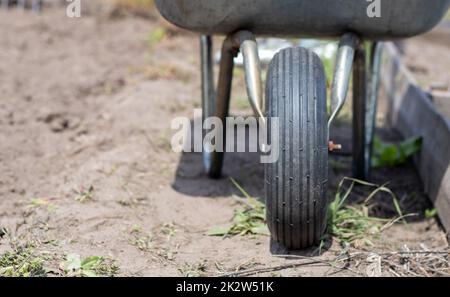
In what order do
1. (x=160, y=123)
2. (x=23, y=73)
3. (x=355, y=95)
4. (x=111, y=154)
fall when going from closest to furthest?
(x=355, y=95), (x=111, y=154), (x=160, y=123), (x=23, y=73)

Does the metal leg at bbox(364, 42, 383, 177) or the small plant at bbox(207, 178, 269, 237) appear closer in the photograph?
the small plant at bbox(207, 178, 269, 237)

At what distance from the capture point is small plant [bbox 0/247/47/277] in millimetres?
2363

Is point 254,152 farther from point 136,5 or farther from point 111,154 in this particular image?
point 136,5

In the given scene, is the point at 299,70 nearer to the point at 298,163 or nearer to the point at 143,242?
the point at 298,163

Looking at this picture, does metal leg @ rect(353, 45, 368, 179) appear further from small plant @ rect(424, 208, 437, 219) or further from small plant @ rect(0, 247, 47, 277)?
small plant @ rect(0, 247, 47, 277)

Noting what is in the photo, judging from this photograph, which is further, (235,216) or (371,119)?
(371,119)

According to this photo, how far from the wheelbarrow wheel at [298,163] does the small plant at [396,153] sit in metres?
1.18

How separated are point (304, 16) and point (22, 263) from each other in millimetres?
1315

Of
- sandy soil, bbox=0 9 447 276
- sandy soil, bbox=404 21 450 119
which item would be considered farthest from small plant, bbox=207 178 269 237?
sandy soil, bbox=404 21 450 119

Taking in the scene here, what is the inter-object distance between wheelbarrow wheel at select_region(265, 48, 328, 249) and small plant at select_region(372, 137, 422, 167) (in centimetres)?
118
